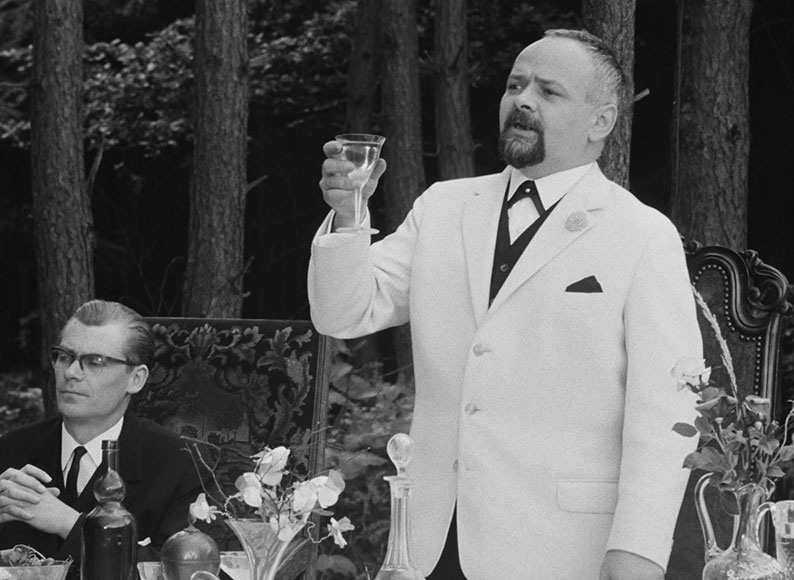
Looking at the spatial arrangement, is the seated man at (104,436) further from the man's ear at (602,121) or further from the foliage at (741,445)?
the foliage at (741,445)

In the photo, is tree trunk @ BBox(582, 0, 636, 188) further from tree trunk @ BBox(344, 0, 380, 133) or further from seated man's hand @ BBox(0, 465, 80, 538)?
tree trunk @ BBox(344, 0, 380, 133)

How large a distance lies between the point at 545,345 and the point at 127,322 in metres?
1.06

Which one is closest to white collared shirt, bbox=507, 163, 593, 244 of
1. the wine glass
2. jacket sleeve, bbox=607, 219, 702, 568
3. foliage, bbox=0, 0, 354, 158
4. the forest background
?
jacket sleeve, bbox=607, 219, 702, 568

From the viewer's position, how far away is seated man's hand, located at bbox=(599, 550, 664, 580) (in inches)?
100

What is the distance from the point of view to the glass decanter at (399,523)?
209 centimetres

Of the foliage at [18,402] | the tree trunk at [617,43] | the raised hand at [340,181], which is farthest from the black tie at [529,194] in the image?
the foliage at [18,402]

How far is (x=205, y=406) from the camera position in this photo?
11.7 feet

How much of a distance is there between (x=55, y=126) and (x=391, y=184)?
8.36ft

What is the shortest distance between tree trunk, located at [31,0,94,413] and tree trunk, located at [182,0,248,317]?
1.75 feet

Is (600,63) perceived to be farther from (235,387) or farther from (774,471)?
(235,387)

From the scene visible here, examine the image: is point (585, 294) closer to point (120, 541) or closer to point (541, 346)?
point (541, 346)

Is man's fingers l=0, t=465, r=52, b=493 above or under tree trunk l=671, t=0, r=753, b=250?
under

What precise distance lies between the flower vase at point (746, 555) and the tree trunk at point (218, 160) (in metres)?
4.44

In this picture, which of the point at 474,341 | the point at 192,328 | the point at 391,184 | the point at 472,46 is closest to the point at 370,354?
the point at 391,184
